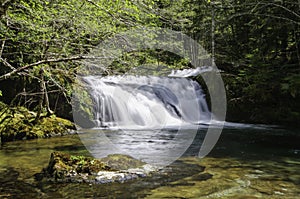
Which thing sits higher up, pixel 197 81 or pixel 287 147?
pixel 197 81

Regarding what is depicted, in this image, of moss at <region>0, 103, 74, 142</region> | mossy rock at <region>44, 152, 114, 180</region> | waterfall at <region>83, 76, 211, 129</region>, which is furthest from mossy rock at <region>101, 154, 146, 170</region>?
waterfall at <region>83, 76, 211, 129</region>

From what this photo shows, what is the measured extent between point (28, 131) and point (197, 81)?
8478 mm

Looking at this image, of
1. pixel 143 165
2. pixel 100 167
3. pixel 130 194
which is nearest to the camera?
pixel 130 194

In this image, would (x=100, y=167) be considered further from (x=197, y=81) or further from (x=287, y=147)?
(x=197, y=81)

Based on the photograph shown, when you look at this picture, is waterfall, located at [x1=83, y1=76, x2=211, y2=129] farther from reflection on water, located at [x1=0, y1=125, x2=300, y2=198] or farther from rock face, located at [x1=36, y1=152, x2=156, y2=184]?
rock face, located at [x1=36, y1=152, x2=156, y2=184]

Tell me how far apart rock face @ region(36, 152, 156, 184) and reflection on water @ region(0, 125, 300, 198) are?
0.20m

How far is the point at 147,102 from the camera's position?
12875 millimetres

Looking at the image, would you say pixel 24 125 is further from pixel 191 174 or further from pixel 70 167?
pixel 191 174

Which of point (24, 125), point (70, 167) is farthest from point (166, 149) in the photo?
point (24, 125)

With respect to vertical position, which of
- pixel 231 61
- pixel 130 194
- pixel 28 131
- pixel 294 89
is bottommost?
pixel 130 194

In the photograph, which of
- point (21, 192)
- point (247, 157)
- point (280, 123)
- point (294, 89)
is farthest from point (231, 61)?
point (21, 192)

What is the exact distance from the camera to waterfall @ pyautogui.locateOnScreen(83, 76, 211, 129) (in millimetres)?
11531

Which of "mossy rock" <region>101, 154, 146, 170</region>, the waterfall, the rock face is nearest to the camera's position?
the rock face

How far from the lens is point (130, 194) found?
13.4 ft
